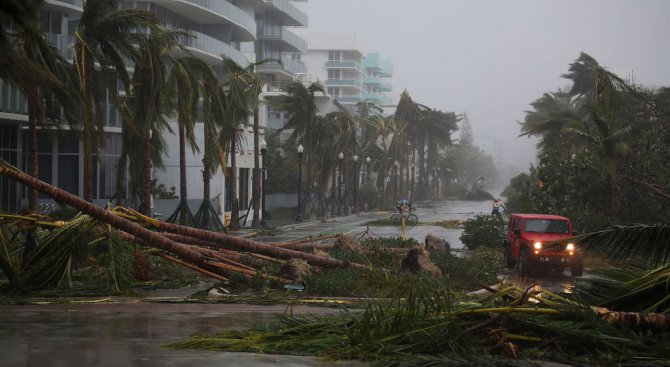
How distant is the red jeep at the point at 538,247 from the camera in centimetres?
2161

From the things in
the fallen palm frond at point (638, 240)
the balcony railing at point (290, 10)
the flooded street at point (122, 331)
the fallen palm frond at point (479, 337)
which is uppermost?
the balcony railing at point (290, 10)

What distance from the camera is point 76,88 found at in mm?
21484

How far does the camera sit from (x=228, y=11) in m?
60.0

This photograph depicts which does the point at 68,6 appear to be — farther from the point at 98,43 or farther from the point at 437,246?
the point at 437,246

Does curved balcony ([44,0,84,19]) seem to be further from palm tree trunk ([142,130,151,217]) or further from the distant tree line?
the distant tree line

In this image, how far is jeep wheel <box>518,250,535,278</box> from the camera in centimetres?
2177

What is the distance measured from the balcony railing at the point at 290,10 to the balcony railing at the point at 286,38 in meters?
1.59

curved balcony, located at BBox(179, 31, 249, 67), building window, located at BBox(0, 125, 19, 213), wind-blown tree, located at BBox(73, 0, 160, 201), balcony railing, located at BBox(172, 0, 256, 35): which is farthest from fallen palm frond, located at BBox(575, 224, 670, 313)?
balcony railing, located at BBox(172, 0, 256, 35)

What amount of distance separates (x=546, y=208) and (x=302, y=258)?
843 inches

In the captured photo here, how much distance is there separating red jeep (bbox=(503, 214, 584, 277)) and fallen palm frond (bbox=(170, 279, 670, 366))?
12.5m

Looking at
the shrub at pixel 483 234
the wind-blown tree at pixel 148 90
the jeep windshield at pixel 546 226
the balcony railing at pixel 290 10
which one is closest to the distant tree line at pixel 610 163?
the shrub at pixel 483 234

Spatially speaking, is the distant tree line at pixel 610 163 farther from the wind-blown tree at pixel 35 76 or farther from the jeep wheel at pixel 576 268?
the wind-blown tree at pixel 35 76

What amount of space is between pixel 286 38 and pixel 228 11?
1142 inches

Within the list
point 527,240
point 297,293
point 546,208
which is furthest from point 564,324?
point 546,208
